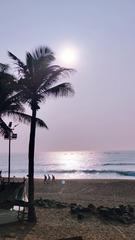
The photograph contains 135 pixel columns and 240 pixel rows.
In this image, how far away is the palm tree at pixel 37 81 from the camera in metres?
20.5

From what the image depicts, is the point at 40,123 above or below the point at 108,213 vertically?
above

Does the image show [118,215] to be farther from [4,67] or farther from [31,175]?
[4,67]

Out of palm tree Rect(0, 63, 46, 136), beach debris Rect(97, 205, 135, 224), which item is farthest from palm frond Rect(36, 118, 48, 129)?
beach debris Rect(97, 205, 135, 224)

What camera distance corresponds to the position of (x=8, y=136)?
85.5 feet

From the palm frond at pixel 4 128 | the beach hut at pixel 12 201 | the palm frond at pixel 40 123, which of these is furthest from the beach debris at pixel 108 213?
the palm frond at pixel 4 128

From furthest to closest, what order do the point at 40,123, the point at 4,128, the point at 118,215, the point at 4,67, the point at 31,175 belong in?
the point at 4,128 < the point at 4,67 < the point at 118,215 < the point at 40,123 < the point at 31,175

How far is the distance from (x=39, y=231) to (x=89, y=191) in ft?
84.5

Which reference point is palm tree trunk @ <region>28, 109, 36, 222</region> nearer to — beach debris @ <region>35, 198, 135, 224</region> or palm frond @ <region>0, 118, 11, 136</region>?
beach debris @ <region>35, 198, 135, 224</region>

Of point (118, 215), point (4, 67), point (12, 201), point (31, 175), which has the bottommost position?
point (118, 215)

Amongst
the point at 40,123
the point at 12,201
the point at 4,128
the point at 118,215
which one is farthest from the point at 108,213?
the point at 4,128

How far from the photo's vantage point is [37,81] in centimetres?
2045

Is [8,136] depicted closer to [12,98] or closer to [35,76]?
[12,98]

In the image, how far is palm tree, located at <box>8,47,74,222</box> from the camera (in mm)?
20484

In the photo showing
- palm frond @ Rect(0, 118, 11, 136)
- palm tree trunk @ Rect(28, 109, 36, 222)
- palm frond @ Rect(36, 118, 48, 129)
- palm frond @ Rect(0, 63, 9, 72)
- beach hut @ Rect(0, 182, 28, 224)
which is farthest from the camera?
palm frond @ Rect(0, 118, 11, 136)
